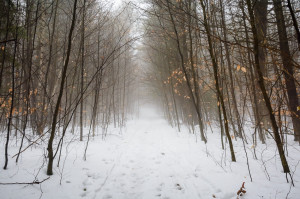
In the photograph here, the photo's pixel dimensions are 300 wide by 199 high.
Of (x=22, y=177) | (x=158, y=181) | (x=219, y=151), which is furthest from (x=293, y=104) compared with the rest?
(x=22, y=177)

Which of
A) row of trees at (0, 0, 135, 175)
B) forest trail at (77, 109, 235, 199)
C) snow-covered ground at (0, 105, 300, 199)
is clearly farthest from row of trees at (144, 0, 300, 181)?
row of trees at (0, 0, 135, 175)

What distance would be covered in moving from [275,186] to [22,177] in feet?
13.5

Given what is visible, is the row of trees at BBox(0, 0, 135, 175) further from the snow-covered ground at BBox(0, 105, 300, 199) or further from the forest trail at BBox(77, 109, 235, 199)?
the forest trail at BBox(77, 109, 235, 199)

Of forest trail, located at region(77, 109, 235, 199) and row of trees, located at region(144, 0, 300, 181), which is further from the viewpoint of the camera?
forest trail, located at region(77, 109, 235, 199)

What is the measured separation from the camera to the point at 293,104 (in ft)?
17.7

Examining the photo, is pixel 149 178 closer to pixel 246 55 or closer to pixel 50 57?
pixel 50 57

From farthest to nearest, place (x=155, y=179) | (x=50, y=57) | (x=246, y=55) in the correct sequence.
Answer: (x=246, y=55) < (x=50, y=57) < (x=155, y=179)

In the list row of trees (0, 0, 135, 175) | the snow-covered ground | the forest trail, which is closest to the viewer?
the snow-covered ground

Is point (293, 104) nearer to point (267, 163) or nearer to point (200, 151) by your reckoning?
point (267, 163)

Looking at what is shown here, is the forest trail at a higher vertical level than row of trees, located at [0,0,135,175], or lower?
lower

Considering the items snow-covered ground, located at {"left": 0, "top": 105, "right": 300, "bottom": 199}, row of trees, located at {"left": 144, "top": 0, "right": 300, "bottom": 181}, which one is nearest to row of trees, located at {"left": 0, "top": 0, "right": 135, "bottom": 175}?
snow-covered ground, located at {"left": 0, "top": 105, "right": 300, "bottom": 199}

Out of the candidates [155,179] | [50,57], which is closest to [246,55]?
[155,179]

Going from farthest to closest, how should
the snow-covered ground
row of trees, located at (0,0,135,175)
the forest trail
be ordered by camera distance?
row of trees, located at (0,0,135,175), the forest trail, the snow-covered ground

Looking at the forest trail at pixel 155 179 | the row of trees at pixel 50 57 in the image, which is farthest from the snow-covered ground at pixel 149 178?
the row of trees at pixel 50 57
